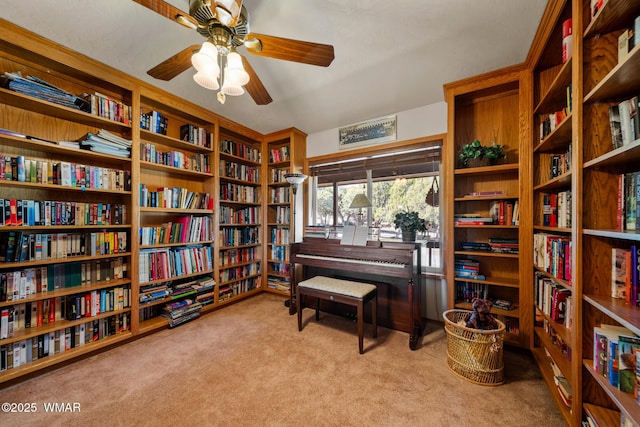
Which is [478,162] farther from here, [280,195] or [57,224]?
[57,224]

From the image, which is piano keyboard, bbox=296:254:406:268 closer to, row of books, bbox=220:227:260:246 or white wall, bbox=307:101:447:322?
white wall, bbox=307:101:447:322

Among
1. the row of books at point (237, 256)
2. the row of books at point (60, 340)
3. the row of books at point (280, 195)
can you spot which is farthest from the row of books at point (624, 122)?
the row of books at point (60, 340)

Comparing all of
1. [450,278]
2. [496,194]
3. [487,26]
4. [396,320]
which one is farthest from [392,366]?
[487,26]

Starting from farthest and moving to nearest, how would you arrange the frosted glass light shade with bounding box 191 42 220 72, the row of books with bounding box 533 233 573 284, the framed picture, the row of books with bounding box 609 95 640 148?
the framed picture
the row of books with bounding box 533 233 573 284
the frosted glass light shade with bounding box 191 42 220 72
the row of books with bounding box 609 95 640 148

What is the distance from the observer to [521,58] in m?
1.90

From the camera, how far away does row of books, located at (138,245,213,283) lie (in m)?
2.26

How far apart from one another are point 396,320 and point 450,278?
2.30 ft

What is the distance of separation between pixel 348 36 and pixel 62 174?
2.52 metres

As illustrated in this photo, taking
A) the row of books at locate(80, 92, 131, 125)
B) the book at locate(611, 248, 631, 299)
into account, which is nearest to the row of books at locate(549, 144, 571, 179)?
the book at locate(611, 248, 631, 299)

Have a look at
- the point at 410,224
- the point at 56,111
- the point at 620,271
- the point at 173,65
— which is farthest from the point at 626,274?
the point at 56,111

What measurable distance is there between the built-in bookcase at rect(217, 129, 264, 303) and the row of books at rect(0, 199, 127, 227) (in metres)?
1.09

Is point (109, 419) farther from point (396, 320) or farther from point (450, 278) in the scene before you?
point (450, 278)

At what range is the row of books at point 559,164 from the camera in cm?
156

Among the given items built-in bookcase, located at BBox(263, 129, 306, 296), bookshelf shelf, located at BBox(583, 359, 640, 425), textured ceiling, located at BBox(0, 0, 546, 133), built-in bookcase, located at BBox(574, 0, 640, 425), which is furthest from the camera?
built-in bookcase, located at BBox(263, 129, 306, 296)
